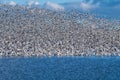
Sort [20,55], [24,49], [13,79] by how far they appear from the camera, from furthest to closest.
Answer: [24,49] → [20,55] → [13,79]

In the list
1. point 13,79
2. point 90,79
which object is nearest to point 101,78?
point 90,79

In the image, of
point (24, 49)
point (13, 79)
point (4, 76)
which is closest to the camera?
point (13, 79)

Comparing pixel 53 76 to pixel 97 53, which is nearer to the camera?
pixel 53 76

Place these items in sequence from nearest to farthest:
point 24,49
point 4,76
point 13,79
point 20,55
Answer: point 13,79
point 4,76
point 20,55
point 24,49

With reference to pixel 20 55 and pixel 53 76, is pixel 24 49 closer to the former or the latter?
pixel 20 55

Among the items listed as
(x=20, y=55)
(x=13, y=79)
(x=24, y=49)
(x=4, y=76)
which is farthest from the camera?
(x=24, y=49)

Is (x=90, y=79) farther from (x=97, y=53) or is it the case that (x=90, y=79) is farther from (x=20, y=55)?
(x=97, y=53)

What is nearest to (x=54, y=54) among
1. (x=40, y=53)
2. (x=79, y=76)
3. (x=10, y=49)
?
(x=40, y=53)

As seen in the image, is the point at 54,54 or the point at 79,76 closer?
the point at 79,76

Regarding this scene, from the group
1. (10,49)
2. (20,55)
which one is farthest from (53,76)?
(10,49)
